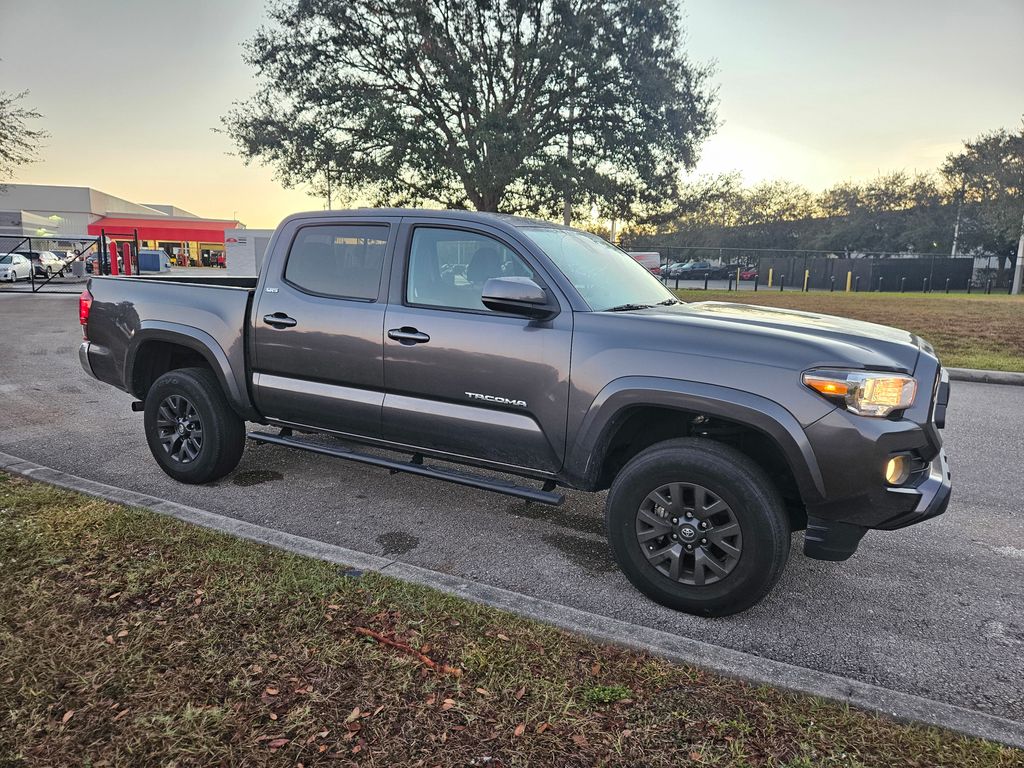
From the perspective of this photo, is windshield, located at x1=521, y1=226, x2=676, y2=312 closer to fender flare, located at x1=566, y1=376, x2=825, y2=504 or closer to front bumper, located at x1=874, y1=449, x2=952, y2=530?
fender flare, located at x1=566, y1=376, x2=825, y2=504

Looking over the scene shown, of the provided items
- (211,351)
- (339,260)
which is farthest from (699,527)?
(211,351)

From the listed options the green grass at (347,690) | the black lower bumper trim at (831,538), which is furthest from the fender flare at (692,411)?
the green grass at (347,690)

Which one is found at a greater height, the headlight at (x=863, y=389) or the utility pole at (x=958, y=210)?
the utility pole at (x=958, y=210)

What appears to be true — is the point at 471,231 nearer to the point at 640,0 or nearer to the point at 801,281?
the point at 640,0

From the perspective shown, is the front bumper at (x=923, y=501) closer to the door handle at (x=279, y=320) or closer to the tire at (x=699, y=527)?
the tire at (x=699, y=527)

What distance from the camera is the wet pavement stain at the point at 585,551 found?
3.84 meters

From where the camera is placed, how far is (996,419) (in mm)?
7301

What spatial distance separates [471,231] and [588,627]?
2.30m

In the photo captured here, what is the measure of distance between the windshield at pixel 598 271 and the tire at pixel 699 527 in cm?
97

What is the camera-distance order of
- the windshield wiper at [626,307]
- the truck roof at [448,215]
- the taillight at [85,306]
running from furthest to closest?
the taillight at [85,306]
the truck roof at [448,215]
the windshield wiper at [626,307]

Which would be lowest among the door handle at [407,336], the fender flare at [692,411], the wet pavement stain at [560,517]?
the wet pavement stain at [560,517]

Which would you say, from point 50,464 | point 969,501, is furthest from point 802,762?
point 50,464

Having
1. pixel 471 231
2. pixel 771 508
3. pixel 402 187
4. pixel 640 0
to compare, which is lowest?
pixel 771 508

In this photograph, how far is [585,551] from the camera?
13.2 feet
